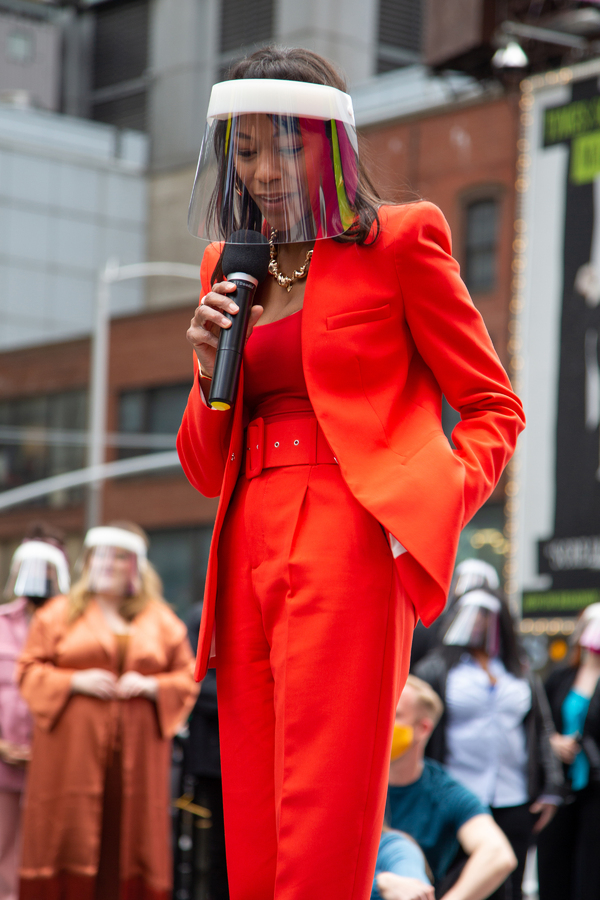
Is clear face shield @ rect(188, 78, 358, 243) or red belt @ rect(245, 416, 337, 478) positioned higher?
clear face shield @ rect(188, 78, 358, 243)

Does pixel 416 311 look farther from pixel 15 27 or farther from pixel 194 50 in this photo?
pixel 15 27

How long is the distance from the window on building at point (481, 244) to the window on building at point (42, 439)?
981 centimetres

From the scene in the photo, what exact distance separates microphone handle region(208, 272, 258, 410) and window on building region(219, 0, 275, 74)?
28.4m

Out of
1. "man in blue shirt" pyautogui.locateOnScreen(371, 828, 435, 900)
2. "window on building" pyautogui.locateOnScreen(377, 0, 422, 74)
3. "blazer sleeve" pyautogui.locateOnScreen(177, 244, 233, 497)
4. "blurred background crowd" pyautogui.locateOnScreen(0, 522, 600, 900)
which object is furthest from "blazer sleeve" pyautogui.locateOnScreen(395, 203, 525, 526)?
"window on building" pyautogui.locateOnScreen(377, 0, 422, 74)

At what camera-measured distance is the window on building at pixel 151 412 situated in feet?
91.9

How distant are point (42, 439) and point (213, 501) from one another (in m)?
4.20

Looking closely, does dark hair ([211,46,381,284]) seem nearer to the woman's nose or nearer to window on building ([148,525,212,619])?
the woman's nose

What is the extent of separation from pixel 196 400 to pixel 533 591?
33.3 feet

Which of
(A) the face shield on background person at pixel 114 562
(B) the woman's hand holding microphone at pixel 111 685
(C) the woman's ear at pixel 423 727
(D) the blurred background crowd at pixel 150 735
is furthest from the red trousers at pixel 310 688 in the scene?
(A) the face shield on background person at pixel 114 562

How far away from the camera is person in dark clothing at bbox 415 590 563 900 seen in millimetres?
5918

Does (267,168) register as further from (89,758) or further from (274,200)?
(89,758)

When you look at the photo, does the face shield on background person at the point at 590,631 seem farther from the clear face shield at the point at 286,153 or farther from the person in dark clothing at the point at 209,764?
the clear face shield at the point at 286,153

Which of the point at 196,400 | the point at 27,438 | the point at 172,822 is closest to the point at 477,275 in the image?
the point at 27,438

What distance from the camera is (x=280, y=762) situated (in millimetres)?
2168
